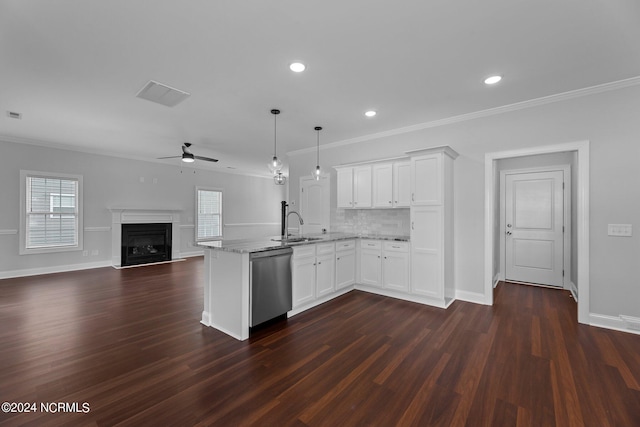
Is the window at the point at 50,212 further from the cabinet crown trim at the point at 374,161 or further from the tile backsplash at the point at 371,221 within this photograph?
the cabinet crown trim at the point at 374,161

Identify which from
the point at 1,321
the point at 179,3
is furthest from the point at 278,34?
the point at 1,321

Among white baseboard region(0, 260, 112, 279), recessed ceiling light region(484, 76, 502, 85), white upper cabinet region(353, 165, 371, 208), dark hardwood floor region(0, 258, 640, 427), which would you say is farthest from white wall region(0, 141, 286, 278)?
recessed ceiling light region(484, 76, 502, 85)

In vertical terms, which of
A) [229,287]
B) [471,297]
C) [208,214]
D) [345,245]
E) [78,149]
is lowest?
[471,297]

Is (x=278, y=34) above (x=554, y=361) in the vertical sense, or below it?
above

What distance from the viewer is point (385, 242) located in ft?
14.0

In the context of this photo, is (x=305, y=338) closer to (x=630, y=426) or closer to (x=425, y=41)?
(x=630, y=426)

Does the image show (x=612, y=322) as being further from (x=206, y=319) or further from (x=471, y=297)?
(x=206, y=319)

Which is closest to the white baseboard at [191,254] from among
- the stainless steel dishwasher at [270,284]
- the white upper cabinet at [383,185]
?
the stainless steel dishwasher at [270,284]

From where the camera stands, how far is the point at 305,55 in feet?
8.26

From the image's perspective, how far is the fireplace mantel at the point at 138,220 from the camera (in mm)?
6625

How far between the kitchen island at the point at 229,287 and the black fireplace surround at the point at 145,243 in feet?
16.0

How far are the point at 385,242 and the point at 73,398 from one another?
12.3 ft

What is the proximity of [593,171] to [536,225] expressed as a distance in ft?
6.37

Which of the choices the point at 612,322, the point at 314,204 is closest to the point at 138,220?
the point at 314,204
